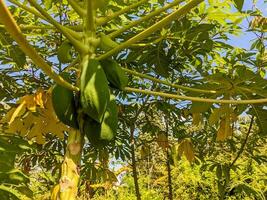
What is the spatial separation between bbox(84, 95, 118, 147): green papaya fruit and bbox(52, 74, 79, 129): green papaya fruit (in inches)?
1.8

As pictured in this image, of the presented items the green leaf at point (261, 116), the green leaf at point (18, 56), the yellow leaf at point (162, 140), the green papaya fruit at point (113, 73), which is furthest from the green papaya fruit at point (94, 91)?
the yellow leaf at point (162, 140)

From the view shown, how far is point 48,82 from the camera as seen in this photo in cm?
347

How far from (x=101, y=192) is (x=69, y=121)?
6908 mm

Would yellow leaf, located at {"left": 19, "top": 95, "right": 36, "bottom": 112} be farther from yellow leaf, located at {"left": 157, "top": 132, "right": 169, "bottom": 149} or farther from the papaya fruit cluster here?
yellow leaf, located at {"left": 157, "top": 132, "right": 169, "bottom": 149}

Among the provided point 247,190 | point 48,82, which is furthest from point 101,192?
point 48,82

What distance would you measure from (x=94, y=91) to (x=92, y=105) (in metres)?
0.05

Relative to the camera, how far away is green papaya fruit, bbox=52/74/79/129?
4.93 feet

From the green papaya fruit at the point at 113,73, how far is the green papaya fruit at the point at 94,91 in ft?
0.37

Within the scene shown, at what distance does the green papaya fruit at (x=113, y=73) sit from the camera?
5.25 ft

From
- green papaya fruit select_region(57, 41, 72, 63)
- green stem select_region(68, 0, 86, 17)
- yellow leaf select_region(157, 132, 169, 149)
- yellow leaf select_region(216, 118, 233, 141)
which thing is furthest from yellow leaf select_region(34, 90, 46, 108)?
yellow leaf select_region(157, 132, 169, 149)

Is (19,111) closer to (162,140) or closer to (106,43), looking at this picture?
(106,43)

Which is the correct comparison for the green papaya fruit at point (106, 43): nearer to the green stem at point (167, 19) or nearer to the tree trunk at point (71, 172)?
the green stem at point (167, 19)

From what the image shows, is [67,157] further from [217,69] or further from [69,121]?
[217,69]

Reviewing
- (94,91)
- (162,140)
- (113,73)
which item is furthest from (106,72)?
(162,140)
